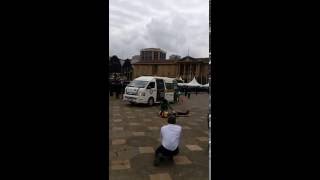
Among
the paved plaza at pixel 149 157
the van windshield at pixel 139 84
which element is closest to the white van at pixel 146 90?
the van windshield at pixel 139 84

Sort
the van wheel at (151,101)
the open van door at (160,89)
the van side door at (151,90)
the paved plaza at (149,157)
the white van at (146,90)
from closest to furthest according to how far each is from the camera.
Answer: the paved plaza at (149,157) < the white van at (146,90) < the van side door at (151,90) < the van wheel at (151,101) < the open van door at (160,89)

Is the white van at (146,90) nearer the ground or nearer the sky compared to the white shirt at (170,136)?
nearer the sky

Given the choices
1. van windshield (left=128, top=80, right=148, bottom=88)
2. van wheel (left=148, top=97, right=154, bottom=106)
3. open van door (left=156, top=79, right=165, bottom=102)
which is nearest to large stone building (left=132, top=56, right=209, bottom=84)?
open van door (left=156, top=79, right=165, bottom=102)

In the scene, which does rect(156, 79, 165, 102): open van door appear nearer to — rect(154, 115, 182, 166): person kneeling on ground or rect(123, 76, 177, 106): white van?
rect(123, 76, 177, 106): white van

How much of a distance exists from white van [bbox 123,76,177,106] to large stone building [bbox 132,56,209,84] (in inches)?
1382

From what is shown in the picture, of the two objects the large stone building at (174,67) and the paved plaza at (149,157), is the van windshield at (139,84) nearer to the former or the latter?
the paved plaza at (149,157)

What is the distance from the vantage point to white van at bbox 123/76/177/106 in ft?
41.0

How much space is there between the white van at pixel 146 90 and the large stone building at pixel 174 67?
35.1 m

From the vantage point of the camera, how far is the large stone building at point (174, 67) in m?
48.9
